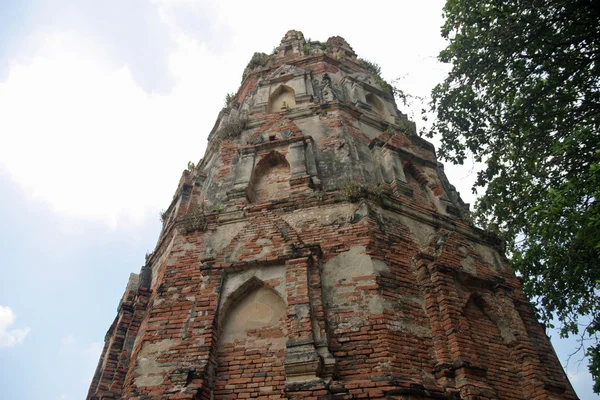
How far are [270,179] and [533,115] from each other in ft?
17.2

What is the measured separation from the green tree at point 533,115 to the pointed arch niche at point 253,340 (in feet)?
13.8

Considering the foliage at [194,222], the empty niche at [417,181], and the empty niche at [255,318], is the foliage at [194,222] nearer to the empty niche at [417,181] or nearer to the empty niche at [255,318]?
the empty niche at [255,318]

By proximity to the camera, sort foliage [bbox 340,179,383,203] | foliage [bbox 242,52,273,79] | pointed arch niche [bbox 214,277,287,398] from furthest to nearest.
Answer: foliage [bbox 242,52,273,79]
foliage [bbox 340,179,383,203]
pointed arch niche [bbox 214,277,287,398]

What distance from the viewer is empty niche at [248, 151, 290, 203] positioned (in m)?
8.42

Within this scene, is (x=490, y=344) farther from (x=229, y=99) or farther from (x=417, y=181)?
(x=229, y=99)

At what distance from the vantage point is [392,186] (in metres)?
8.54

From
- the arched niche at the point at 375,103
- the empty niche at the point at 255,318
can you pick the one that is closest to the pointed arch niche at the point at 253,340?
the empty niche at the point at 255,318

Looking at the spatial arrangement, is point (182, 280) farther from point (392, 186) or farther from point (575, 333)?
point (575, 333)

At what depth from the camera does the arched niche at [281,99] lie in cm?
1134

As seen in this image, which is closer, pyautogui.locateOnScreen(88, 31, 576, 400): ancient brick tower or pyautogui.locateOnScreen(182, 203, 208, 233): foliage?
pyautogui.locateOnScreen(88, 31, 576, 400): ancient brick tower

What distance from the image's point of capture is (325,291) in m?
6.22

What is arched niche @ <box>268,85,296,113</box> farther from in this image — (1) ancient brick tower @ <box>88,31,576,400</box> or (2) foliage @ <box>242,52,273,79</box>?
(2) foliage @ <box>242,52,273,79</box>

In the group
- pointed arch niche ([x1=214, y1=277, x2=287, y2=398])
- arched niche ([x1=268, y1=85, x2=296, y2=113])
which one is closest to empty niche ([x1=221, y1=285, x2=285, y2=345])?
pointed arch niche ([x1=214, y1=277, x2=287, y2=398])

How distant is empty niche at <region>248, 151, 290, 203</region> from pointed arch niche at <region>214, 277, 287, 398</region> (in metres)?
2.26
